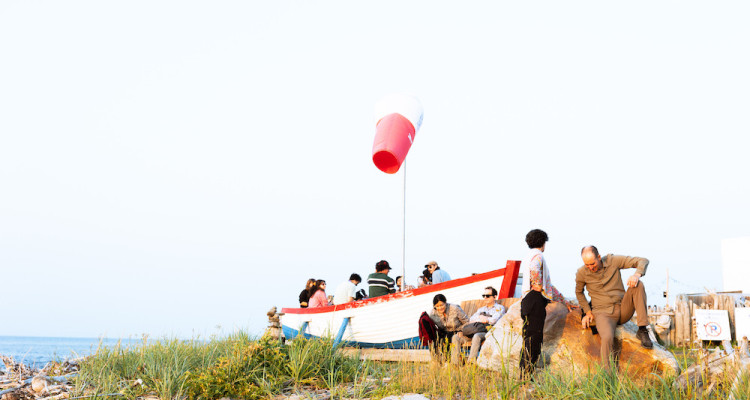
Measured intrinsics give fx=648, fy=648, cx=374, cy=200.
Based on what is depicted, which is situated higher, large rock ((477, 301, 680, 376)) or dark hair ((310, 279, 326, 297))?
dark hair ((310, 279, 326, 297))

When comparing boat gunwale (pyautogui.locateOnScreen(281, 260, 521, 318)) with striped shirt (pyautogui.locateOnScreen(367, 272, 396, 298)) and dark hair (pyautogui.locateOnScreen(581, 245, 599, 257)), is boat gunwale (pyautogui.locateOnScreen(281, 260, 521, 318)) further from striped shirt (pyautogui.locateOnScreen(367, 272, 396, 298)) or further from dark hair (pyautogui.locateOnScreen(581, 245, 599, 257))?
dark hair (pyautogui.locateOnScreen(581, 245, 599, 257))

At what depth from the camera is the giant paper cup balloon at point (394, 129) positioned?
559 inches

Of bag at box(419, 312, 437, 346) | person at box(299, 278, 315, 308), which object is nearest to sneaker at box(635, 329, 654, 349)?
bag at box(419, 312, 437, 346)

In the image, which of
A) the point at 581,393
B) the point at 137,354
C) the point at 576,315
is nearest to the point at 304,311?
the point at 137,354

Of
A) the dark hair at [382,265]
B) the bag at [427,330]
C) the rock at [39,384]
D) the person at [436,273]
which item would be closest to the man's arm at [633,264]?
the bag at [427,330]

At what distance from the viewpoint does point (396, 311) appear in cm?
1382

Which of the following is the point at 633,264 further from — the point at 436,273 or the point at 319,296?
the point at 319,296

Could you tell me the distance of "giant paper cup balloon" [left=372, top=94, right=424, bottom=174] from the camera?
14.2m

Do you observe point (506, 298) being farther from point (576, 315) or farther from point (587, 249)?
point (587, 249)

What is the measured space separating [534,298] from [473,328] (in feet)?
6.65

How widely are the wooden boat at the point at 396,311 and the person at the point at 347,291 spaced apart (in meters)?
0.46

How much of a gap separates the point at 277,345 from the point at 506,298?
455 cm

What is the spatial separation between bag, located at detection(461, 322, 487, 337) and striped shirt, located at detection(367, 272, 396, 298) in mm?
4400

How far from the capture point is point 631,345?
327 inches
